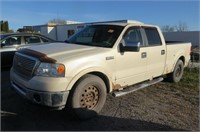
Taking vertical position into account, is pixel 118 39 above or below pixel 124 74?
above

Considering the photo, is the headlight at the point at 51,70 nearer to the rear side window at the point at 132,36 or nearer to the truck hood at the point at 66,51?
the truck hood at the point at 66,51

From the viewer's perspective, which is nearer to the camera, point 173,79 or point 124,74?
point 124,74

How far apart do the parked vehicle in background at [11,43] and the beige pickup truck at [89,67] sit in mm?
4010

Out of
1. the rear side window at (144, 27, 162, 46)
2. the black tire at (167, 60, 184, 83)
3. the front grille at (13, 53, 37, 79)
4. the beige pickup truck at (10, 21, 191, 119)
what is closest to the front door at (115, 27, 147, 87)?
the beige pickup truck at (10, 21, 191, 119)

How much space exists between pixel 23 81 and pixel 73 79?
0.94 m

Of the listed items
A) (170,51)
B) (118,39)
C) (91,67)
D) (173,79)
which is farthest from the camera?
(173,79)

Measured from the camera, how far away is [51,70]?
13.1ft

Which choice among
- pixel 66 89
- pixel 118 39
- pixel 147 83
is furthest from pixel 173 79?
pixel 66 89

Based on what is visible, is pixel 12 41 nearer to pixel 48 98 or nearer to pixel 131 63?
pixel 131 63

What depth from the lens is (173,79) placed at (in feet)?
24.5

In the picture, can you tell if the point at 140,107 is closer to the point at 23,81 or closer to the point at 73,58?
the point at 73,58

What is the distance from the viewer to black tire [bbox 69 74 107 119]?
4219mm

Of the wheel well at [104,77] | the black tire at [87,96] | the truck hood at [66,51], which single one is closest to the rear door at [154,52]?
the wheel well at [104,77]

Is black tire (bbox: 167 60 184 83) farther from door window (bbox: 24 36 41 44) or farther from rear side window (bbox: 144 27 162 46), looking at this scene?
door window (bbox: 24 36 41 44)
